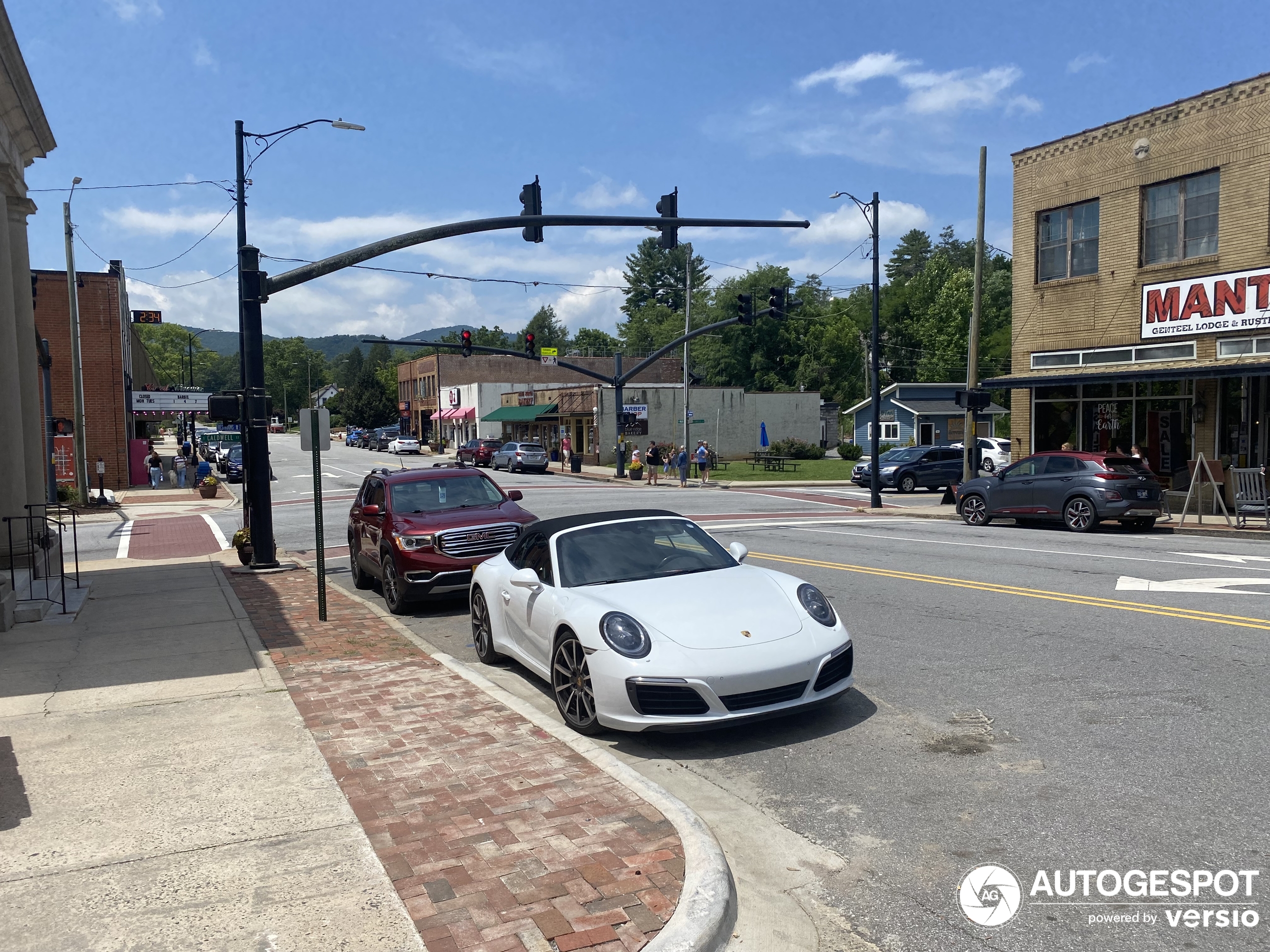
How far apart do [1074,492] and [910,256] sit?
11062 centimetres

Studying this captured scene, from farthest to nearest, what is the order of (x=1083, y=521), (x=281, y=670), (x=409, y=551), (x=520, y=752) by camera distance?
1. (x=1083, y=521)
2. (x=409, y=551)
3. (x=281, y=670)
4. (x=520, y=752)

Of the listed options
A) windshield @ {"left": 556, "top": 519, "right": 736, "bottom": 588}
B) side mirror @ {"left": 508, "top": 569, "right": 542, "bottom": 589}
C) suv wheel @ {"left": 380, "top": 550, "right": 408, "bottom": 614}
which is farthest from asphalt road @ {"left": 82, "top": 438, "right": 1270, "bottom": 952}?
windshield @ {"left": 556, "top": 519, "right": 736, "bottom": 588}

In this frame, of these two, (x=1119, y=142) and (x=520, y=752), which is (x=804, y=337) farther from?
(x=520, y=752)

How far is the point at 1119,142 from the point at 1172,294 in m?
4.00

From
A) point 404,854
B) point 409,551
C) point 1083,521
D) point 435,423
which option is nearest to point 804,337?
point 435,423

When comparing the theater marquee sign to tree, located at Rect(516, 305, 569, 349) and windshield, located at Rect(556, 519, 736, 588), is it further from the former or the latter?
tree, located at Rect(516, 305, 569, 349)

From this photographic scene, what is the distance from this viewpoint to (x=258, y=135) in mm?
20562

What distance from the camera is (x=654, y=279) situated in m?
126

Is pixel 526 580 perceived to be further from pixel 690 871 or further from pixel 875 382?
pixel 875 382

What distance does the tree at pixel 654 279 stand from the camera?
123812 mm

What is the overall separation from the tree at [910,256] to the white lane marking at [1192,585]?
114338 millimetres

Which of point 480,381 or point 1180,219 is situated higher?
point 1180,219

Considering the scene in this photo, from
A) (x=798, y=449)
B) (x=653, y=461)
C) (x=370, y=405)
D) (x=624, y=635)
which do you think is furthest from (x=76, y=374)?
(x=370, y=405)

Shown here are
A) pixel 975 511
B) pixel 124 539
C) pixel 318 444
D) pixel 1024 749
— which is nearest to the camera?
pixel 1024 749
